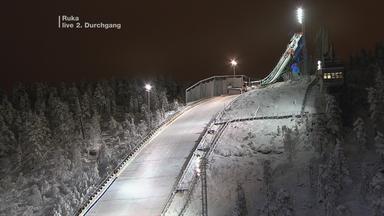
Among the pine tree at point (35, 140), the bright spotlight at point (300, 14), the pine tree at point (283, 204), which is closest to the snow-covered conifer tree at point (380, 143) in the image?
the pine tree at point (283, 204)

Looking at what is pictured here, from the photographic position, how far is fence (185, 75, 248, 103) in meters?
A: 79.0

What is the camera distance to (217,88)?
79375 millimetres

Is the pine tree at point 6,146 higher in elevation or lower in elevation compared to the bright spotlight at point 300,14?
lower

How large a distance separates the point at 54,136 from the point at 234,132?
2121cm

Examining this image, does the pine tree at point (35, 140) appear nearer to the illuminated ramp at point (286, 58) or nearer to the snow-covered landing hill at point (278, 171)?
the snow-covered landing hill at point (278, 171)

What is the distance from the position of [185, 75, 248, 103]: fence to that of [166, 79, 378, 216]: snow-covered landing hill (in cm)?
2498

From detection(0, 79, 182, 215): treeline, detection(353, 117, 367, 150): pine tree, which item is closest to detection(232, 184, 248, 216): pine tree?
detection(353, 117, 367, 150): pine tree

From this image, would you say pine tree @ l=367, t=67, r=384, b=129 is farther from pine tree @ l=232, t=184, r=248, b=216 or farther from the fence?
the fence

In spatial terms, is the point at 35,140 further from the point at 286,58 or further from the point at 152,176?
the point at 286,58

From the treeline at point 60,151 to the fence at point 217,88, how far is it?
4.09 m

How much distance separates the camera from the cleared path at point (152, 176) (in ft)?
127

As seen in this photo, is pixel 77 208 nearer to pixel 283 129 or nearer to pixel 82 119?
pixel 283 129

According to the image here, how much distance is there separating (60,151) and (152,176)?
13.2m

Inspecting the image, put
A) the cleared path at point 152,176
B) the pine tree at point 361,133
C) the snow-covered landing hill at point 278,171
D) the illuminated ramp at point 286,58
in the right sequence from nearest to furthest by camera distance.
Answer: the snow-covered landing hill at point 278,171, the cleared path at point 152,176, the pine tree at point 361,133, the illuminated ramp at point 286,58
